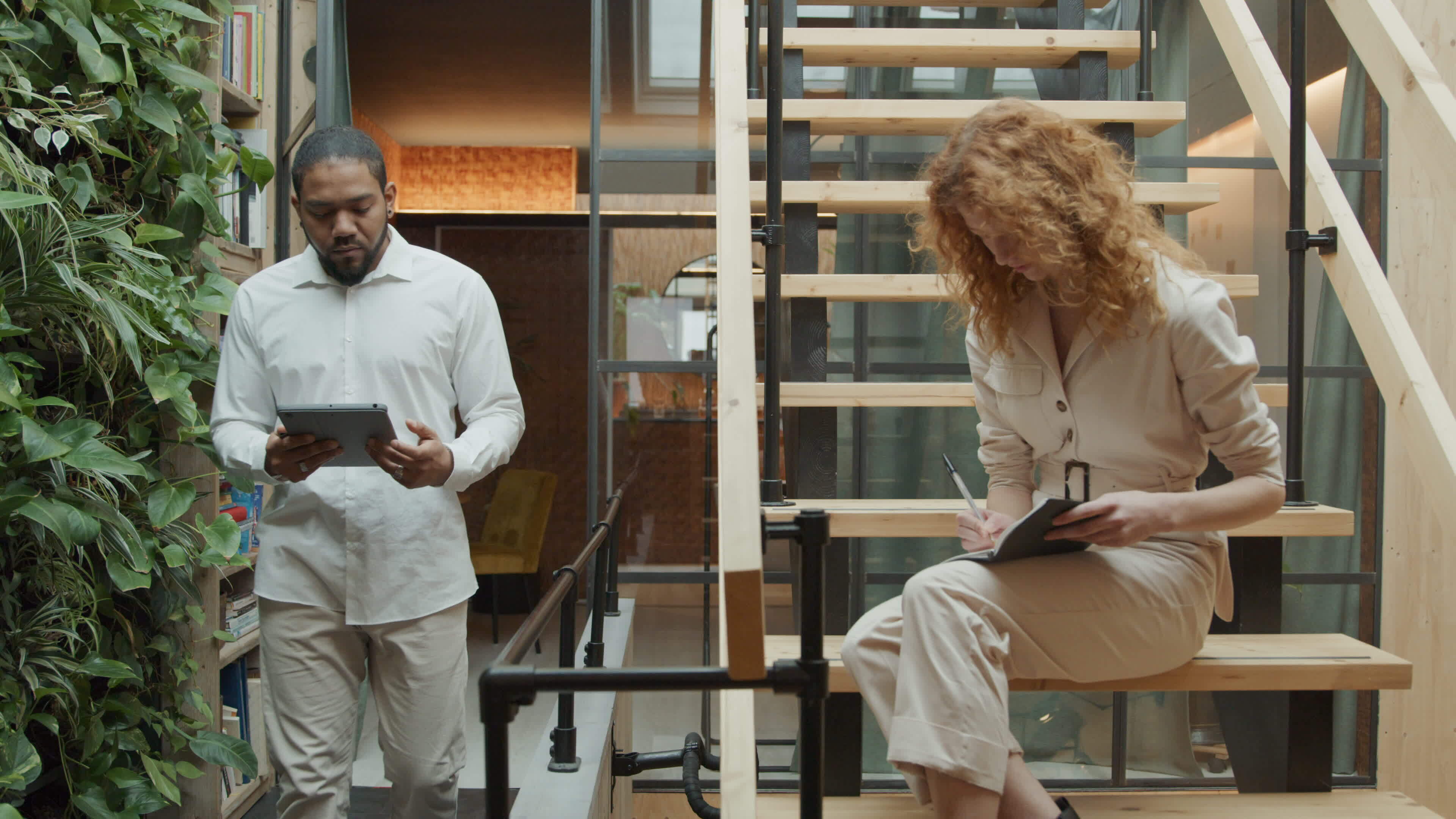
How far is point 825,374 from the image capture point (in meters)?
2.08

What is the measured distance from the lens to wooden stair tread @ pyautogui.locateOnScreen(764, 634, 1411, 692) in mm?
1352

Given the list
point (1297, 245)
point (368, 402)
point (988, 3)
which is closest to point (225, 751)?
point (368, 402)

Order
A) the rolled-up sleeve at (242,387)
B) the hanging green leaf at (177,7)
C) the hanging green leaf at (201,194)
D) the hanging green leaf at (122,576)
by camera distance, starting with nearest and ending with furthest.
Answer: the rolled-up sleeve at (242,387)
the hanging green leaf at (122,576)
the hanging green leaf at (177,7)
the hanging green leaf at (201,194)

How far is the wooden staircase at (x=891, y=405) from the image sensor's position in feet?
3.35

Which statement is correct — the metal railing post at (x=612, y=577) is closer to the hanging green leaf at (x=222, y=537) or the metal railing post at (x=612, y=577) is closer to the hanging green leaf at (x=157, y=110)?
the hanging green leaf at (x=222, y=537)

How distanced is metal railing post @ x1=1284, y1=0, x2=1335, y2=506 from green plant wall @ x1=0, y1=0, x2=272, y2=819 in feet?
6.80

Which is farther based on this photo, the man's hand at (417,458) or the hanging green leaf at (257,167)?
the hanging green leaf at (257,167)

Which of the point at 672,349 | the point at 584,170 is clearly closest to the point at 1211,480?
the point at 672,349

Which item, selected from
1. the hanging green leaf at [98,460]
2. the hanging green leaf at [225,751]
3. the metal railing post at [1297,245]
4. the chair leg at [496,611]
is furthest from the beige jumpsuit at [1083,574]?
the chair leg at [496,611]

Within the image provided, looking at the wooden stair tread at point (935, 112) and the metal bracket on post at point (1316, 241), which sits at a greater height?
the wooden stair tread at point (935, 112)

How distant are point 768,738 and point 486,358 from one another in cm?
200

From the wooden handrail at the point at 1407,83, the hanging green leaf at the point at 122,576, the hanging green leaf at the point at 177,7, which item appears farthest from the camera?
the hanging green leaf at the point at 177,7

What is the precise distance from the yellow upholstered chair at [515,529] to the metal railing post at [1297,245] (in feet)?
13.0

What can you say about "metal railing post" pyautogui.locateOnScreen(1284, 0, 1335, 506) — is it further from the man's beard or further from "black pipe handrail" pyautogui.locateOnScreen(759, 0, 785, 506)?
the man's beard
